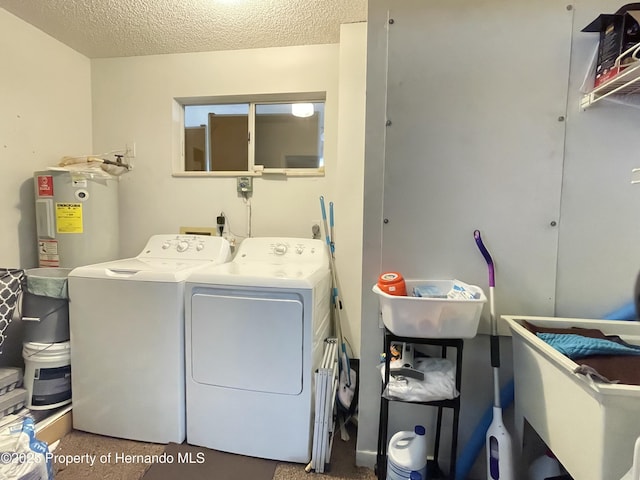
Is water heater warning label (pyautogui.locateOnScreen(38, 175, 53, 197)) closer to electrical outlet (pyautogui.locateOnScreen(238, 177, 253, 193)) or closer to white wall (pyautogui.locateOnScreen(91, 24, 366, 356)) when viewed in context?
white wall (pyautogui.locateOnScreen(91, 24, 366, 356))

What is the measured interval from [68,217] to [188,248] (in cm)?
81

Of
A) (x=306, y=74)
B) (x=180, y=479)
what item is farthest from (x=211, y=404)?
(x=306, y=74)

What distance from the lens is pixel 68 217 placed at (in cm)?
206

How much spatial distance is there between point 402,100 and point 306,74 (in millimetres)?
1186

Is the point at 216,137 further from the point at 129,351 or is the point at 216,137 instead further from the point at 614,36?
the point at 614,36

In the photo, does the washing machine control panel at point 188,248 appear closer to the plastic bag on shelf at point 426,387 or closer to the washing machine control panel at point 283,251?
the washing machine control panel at point 283,251

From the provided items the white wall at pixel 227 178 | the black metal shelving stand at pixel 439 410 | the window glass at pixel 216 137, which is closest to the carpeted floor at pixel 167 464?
the black metal shelving stand at pixel 439 410

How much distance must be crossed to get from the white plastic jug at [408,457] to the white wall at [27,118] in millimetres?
2631

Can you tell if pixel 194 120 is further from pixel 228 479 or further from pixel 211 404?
pixel 228 479

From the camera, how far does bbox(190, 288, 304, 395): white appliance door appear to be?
1.49m

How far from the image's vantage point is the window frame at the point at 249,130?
2.38m

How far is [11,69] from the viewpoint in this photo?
→ 202 cm

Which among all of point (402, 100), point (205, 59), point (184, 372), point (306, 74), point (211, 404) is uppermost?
point (205, 59)

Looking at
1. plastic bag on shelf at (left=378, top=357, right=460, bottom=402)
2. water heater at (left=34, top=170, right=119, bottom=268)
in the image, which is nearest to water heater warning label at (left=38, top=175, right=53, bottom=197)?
water heater at (left=34, top=170, right=119, bottom=268)
